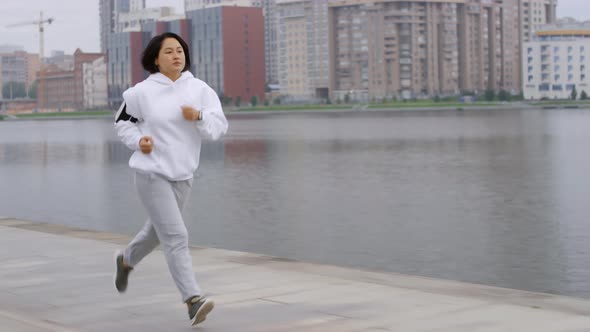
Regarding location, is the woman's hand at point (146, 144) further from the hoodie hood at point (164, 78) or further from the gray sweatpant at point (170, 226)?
the hoodie hood at point (164, 78)

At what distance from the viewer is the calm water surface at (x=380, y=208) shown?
54.2 ft

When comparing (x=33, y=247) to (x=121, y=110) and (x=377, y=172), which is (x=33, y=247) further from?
(x=377, y=172)

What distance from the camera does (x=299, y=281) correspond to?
8742 millimetres

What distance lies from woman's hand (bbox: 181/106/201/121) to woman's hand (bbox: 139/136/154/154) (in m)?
0.30

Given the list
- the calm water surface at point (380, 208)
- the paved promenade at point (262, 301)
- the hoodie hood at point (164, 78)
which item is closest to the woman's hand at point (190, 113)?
the hoodie hood at point (164, 78)

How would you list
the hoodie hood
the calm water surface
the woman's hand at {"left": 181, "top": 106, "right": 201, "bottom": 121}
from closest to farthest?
1. the woman's hand at {"left": 181, "top": 106, "right": 201, "bottom": 121}
2. the hoodie hood
3. the calm water surface

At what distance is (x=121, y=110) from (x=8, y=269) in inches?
130

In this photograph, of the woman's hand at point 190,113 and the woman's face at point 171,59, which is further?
the woman's face at point 171,59

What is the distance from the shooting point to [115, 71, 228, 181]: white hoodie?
706 centimetres

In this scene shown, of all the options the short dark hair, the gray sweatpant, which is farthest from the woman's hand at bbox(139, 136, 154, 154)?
the short dark hair

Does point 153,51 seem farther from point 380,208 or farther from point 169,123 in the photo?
point 380,208

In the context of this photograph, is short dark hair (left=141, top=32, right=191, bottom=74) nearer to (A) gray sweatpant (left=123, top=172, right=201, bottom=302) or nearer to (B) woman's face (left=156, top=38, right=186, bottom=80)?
(B) woman's face (left=156, top=38, right=186, bottom=80)

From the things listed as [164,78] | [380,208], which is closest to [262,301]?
[164,78]

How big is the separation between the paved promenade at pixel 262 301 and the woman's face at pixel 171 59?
181cm
